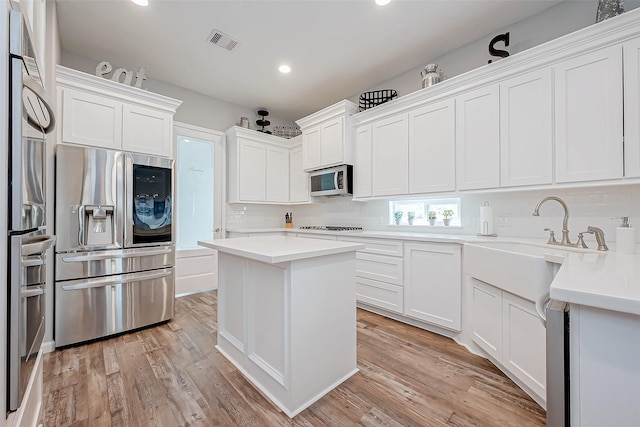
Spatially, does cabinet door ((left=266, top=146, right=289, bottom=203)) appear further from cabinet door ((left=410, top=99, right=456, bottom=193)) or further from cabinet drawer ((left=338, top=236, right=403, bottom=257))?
cabinet door ((left=410, top=99, right=456, bottom=193))

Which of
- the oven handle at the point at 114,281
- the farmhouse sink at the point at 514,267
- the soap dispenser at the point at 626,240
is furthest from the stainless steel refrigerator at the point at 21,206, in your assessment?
the soap dispenser at the point at 626,240

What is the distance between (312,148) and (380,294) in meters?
2.29

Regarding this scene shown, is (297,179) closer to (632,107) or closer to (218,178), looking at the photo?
(218,178)

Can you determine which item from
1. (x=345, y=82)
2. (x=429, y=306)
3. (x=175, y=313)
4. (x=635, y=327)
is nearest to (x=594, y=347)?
(x=635, y=327)

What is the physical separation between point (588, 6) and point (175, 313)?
16.1 ft

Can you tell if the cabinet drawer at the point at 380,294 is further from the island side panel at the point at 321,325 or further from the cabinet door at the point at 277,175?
the cabinet door at the point at 277,175

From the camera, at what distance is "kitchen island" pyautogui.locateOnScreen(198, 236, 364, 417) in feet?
4.83

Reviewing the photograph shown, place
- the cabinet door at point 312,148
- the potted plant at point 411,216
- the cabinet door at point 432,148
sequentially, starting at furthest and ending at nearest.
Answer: the cabinet door at point 312,148 < the potted plant at point 411,216 < the cabinet door at point 432,148

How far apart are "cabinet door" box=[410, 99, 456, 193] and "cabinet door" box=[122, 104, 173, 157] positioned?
2749 mm

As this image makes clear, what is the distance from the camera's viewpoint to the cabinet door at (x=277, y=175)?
4363 mm

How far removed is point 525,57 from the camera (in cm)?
214

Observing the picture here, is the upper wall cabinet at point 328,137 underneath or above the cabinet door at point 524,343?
above

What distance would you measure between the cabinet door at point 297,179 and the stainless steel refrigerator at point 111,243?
79.2 inches

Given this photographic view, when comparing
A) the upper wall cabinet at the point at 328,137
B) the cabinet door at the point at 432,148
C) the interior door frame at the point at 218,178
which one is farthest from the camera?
the interior door frame at the point at 218,178
